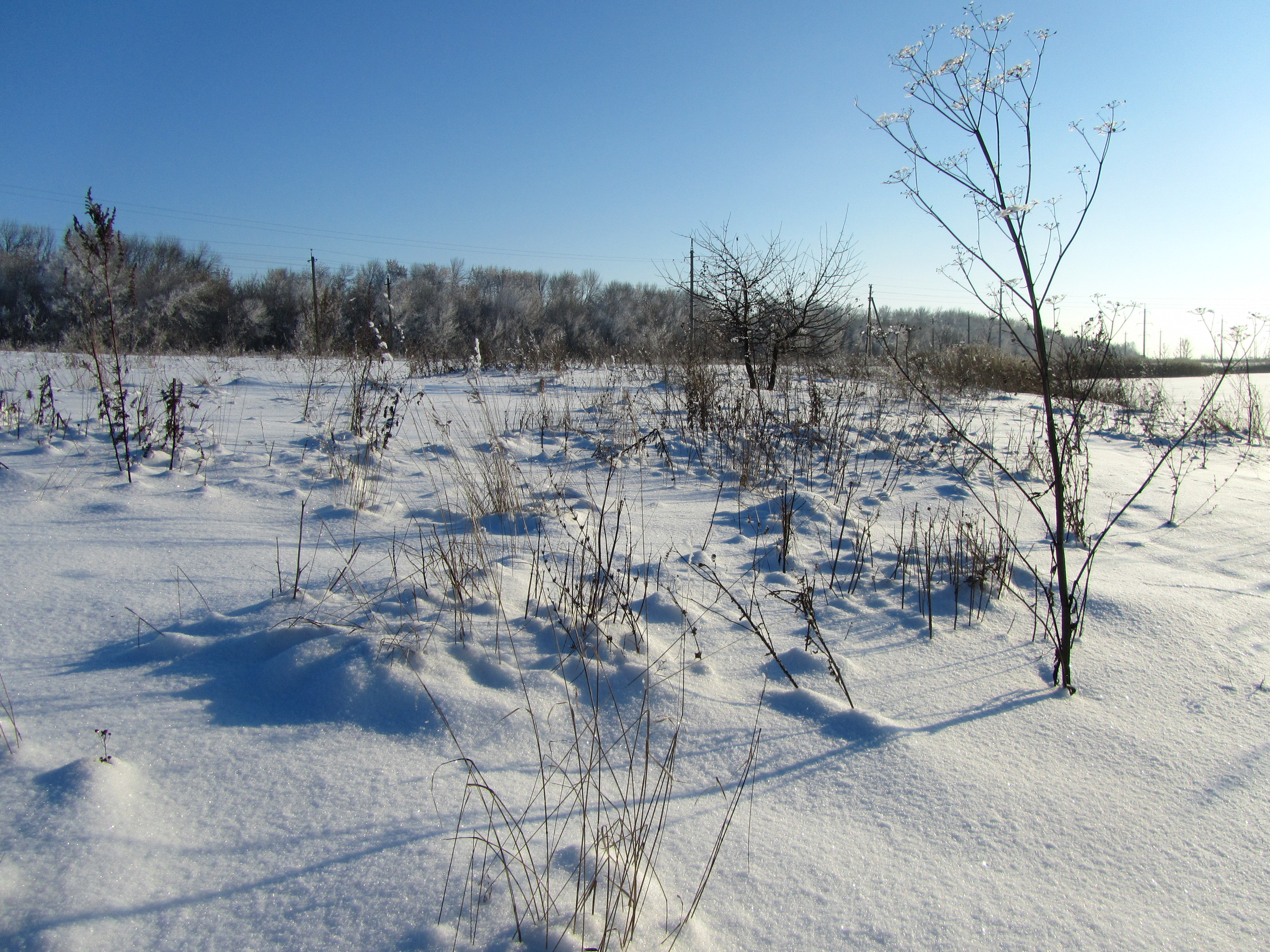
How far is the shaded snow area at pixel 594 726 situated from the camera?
1148mm

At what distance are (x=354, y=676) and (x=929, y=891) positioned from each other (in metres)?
1.50

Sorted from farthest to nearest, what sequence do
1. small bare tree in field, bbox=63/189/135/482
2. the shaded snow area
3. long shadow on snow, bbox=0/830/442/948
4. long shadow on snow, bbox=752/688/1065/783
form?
small bare tree in field, bbox=63/189/135/482 → long shadow on snow, bbox=752/688/1065/783 → the shaded snow area → long shadow on snow, bbox=0/830/442/948

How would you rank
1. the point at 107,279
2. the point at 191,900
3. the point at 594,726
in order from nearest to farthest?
the point at 191,900, the point at 594,726, the point at 107,279

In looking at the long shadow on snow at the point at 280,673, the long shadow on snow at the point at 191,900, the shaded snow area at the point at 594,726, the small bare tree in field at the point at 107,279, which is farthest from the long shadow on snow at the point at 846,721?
the small bare tree in field at the point at 107,279

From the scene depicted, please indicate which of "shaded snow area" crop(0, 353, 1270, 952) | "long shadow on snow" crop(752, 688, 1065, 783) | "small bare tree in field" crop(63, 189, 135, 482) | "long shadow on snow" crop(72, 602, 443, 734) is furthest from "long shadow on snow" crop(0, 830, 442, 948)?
"small bare tree in field" crop(63, 189, 135, 482)

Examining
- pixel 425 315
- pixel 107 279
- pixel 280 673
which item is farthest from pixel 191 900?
pixel 425 315

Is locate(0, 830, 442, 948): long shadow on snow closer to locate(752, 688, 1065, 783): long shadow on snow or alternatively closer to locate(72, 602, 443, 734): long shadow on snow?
locate(72, 602, 443, 734): long shadow on snow

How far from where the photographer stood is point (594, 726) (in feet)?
5.50

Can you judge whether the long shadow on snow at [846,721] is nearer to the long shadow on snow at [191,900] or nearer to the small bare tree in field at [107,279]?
the long shadow on snow at [191,900]

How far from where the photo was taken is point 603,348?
18.8 meters

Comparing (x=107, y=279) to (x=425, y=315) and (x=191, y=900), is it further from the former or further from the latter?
(x=425, y=315)

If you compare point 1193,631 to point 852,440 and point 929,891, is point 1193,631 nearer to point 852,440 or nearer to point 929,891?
point 929,891

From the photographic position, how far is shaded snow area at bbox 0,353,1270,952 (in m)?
1.15

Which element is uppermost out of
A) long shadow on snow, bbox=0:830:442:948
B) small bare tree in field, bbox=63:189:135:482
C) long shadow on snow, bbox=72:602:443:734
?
small bare tree in field, bbox=63:189:135:482
